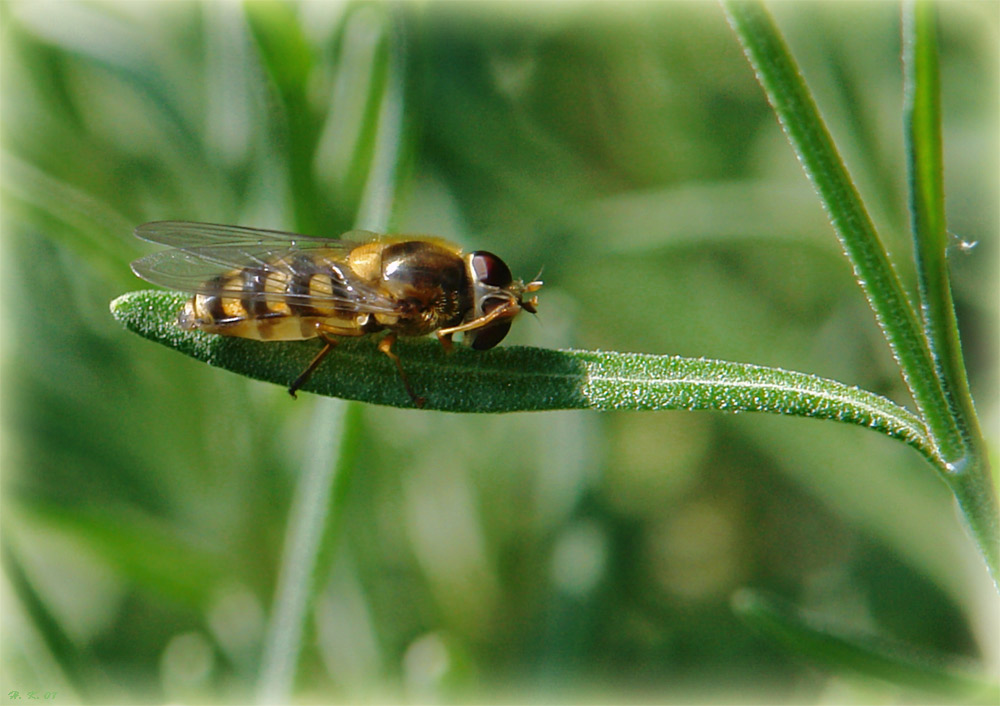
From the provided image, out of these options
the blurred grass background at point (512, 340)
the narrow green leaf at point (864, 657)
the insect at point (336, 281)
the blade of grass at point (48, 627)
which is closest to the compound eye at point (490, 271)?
the insect at point (336, 281)

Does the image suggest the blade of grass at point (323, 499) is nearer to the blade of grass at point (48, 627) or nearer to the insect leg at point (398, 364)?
the insect leg at point (398, 364)

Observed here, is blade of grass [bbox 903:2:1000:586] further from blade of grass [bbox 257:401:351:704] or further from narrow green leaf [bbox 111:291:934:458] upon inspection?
blade of grass [bbox 257:401:351:704]

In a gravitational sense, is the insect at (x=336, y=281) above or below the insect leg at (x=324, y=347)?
above

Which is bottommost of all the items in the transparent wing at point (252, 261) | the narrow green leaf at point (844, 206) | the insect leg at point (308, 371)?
the insect leg at point (308, 371)

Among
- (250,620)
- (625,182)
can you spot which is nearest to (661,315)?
(625,182)

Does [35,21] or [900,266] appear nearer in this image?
[900,266]

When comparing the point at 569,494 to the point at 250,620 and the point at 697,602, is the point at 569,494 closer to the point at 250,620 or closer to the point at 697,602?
the point at 697,602

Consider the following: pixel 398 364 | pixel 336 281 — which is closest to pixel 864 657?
pixel 398 364
